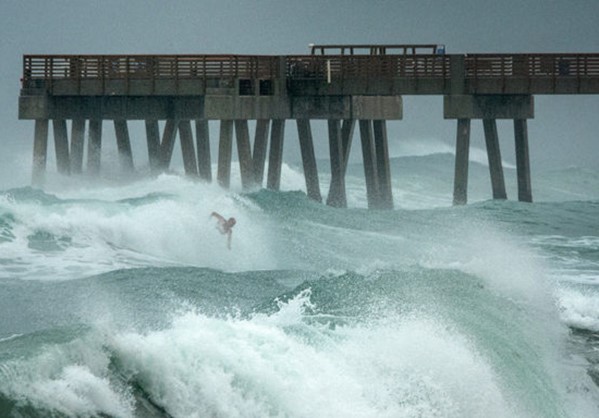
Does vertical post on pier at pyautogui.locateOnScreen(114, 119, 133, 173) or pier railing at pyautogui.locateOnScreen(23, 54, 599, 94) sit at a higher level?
pier railing at pyautogui.locateOnScreen(23, 54, 599, 94)

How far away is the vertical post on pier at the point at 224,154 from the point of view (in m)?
44.6

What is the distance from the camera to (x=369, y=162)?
47.3m

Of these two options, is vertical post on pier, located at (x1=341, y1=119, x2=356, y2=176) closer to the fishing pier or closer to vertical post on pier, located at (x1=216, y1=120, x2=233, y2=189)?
the fishing pier

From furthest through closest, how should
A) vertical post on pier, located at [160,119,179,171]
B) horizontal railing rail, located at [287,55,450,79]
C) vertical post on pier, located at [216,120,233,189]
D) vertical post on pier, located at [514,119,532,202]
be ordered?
1. vertical post on pier, located at [160,119,179,171]
2. vertical post on pier, located at [514,119,532,202]
3. horizontal railing rail, located at [287,55,450,79]
4. vertical post on pier, located at [216,120,233,189]

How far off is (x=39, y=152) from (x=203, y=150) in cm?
575

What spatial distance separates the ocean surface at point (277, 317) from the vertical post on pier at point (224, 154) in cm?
492

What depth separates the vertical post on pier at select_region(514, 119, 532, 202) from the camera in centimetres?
4781

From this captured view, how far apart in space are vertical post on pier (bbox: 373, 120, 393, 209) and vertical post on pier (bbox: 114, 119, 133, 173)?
10.1m

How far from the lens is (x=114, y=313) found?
1834 centimetres

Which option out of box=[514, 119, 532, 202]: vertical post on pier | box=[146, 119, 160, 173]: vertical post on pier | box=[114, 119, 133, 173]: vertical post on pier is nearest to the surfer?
box=[514, 119, 532, 202]: vertical post on pier

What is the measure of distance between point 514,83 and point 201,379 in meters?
34.6

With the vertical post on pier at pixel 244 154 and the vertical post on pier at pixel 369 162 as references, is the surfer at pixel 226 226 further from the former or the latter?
the vertical post on pier at pixel 369 162

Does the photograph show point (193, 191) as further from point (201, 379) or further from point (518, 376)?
point (201, 379)

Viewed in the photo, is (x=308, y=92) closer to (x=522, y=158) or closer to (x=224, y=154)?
(x=224, y=154)
